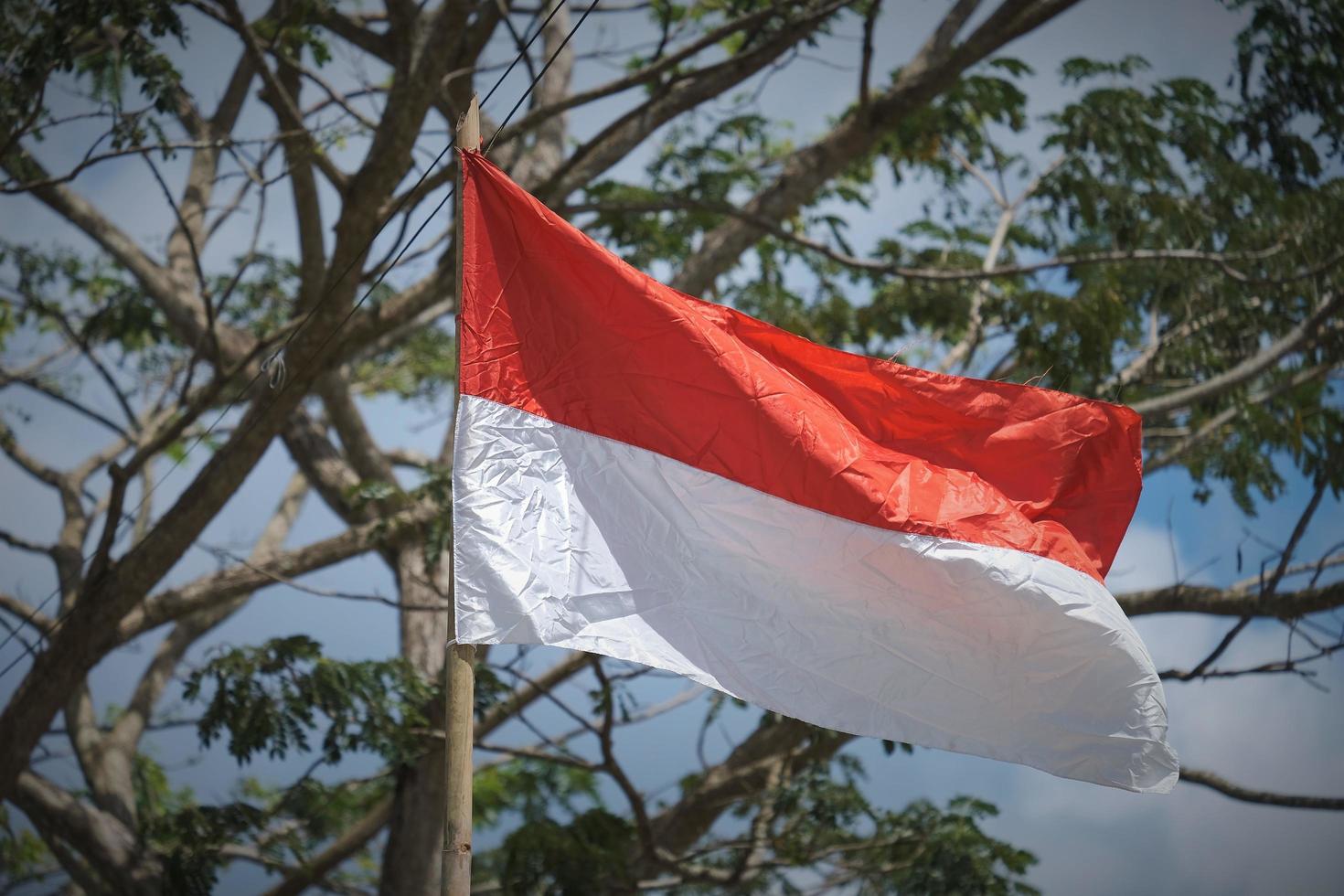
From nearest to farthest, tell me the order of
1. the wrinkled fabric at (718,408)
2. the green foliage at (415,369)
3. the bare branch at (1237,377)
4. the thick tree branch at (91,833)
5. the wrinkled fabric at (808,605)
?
the wrinkled fabric at (808,605) → the wrinkled fabric at (718,408) → the bare branch at (1237,377) → the thick tree branch at (91,833) → the green foliage at (415,369)

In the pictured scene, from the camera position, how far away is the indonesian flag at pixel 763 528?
3.70m

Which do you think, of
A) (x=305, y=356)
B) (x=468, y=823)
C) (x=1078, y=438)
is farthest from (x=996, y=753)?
(x=305, y=356)

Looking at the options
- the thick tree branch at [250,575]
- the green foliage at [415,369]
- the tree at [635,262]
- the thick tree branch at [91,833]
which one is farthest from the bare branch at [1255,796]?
the green foliage at [415,369]

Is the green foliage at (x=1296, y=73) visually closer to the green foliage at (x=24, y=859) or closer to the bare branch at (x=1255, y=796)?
the bare branch at (x=1255, y=796)

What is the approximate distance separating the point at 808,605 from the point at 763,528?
0.28 meters

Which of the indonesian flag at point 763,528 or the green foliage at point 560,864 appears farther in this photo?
the green foliage at point 560,864

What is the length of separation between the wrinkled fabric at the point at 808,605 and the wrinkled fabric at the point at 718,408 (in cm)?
7

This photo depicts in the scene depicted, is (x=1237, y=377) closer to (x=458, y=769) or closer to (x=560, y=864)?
(x=560, y=864)

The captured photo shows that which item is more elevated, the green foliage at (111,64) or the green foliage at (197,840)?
the green foliage at (111,64)

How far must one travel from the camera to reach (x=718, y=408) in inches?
157

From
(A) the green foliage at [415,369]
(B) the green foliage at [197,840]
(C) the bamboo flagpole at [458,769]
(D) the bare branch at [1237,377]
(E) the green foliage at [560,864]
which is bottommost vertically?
(C) the bamboo flagpole at [458,769]

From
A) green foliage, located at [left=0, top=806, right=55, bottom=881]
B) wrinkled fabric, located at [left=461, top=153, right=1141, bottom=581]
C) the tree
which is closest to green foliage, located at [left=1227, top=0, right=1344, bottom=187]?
the tree

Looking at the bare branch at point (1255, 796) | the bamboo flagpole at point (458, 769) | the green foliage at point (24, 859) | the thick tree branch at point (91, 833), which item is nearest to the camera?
the bamboo flagpole at point (458, 769)

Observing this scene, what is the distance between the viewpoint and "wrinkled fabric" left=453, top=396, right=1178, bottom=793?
3676mm
